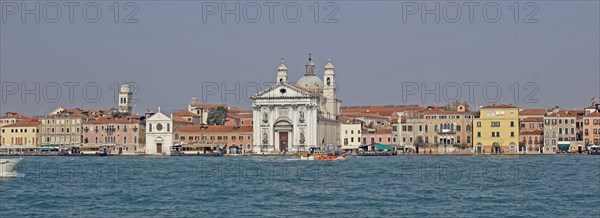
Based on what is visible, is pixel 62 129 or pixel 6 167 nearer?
pixel 6 167

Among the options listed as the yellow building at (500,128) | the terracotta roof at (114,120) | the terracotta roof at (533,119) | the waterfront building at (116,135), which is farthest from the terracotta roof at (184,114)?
the terracotta roof at (533,119)

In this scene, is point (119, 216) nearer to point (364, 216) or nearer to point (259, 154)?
point (364, 216)

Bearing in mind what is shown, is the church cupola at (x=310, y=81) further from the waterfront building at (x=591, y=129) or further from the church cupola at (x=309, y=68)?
the waterfront building at (x=591, y=129)

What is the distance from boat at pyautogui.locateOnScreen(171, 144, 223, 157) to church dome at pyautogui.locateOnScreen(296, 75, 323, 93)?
1062 centimetres

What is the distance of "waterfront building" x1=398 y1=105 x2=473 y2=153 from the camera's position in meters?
83.5

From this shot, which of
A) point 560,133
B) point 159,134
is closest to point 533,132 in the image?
point 560,133

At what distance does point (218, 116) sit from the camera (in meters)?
98.5

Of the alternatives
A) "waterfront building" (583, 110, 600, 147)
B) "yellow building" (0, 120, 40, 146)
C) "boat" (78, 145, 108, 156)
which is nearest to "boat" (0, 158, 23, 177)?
"boat" (78, 145, 108, 156)

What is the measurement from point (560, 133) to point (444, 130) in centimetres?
856

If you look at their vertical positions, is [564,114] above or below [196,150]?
above

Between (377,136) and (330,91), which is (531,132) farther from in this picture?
(330,91)

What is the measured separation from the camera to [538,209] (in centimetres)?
2716

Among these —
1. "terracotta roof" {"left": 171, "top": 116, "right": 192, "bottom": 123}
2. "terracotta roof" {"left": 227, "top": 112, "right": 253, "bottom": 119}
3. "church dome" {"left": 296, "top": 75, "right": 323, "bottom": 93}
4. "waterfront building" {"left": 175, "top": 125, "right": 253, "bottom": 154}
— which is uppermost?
"church dome" {"left": 296, "top": 75, "right": 323, "bottom": 93}

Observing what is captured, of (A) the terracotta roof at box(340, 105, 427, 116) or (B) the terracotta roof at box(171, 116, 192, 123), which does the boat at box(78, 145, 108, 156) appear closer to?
(B) the terracotta roof at box(171, 116, 192, 123)
